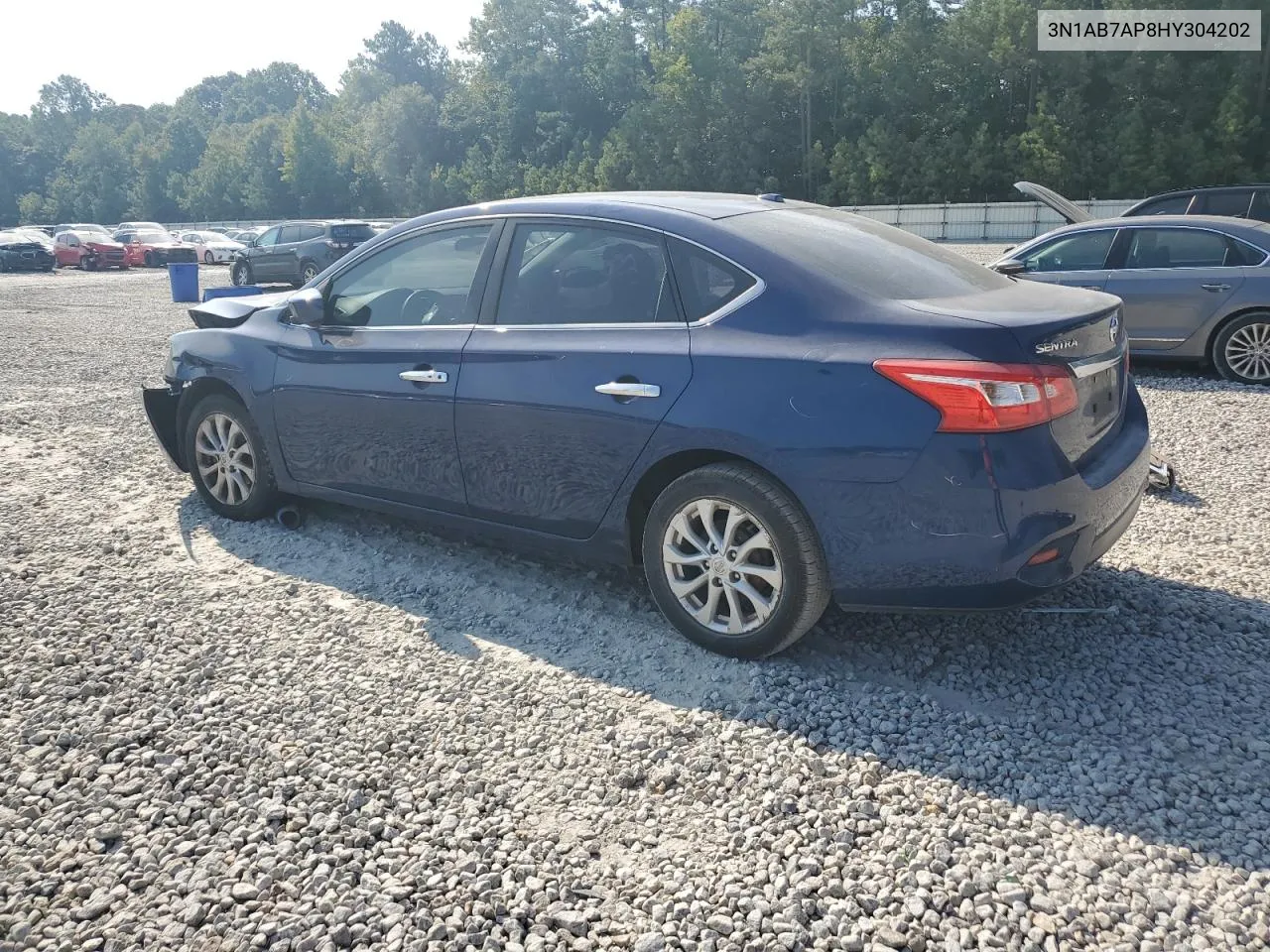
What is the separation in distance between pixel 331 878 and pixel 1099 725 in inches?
97.2

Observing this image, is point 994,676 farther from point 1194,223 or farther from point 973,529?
point 1194,223

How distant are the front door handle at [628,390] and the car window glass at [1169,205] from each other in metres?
10.4

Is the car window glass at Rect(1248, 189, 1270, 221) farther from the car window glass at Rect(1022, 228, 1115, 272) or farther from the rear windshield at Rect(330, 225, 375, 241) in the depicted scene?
the rear windshield at Rect(330, 225, 375, 241)

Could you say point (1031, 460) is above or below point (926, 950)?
above

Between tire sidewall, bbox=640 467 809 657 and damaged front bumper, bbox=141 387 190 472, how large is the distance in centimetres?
333

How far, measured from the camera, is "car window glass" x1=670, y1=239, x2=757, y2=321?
12.6 ft

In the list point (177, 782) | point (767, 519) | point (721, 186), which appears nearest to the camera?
point (177, 782)

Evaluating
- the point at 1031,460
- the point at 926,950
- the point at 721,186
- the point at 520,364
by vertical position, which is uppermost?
the point at 721,186

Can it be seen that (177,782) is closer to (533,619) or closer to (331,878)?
(331,878)

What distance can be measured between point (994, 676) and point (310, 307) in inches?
139

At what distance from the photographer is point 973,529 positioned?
3.36m

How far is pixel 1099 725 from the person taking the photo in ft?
11.3

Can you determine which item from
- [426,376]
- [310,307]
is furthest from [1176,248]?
[310,307]

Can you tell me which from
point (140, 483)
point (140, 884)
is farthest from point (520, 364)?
point (140, 483)
